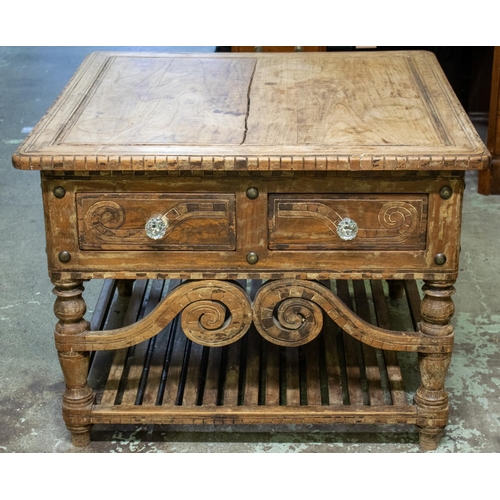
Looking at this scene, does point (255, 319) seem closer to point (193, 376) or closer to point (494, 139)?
point (193, 376)

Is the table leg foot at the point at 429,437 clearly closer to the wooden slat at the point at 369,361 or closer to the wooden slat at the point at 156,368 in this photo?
the wooden slat at the point at 369,361

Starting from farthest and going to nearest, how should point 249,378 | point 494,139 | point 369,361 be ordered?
point 494,139 < point 369,361 < point 249,378

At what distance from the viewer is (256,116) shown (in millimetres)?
2775

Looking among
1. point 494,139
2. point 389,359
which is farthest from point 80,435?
point 494,139

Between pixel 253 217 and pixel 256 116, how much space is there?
1.18 ft

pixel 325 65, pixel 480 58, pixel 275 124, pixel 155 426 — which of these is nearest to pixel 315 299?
pixel 275 124

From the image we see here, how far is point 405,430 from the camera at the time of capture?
9.84 feet

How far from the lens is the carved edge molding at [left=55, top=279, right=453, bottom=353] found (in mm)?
2695

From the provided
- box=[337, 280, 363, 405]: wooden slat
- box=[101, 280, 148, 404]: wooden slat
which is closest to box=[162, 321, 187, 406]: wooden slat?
box=[101, 280, 148, 404]: wooden slat

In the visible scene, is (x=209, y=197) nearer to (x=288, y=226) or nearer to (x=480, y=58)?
(x=288, y=226)

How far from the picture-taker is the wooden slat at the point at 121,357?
2.96 metres

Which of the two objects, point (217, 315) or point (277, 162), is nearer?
point (277, 162)

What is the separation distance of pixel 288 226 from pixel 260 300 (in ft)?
0.82

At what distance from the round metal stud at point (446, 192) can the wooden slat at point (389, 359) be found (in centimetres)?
72
